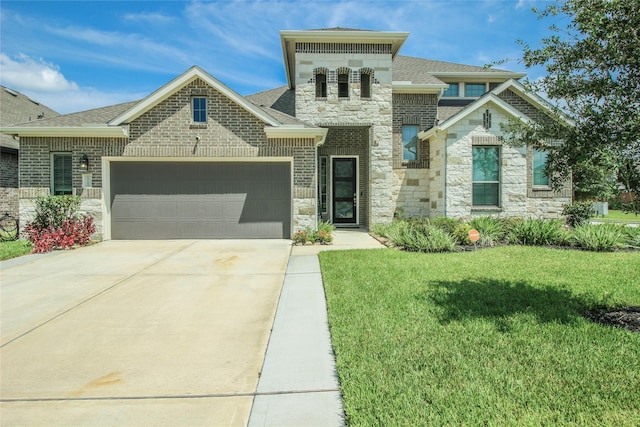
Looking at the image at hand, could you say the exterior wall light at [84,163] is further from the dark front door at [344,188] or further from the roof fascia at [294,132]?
the dark front door at [344,188]

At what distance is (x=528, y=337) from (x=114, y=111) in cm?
1318

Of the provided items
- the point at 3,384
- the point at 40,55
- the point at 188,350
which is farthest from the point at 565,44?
the point at 40,55

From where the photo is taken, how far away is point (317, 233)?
10734 millimetres

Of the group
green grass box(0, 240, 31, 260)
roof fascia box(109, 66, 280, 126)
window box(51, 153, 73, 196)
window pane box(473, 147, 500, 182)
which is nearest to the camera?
green grass box(0, 240, 31, 260)

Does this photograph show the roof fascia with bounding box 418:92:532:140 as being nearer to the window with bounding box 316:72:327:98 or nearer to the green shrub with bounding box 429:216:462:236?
the green shrub with bounding box 429:216:462:236

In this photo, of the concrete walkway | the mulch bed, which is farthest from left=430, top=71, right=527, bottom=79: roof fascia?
the concrete walkway

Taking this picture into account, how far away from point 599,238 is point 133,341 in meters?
10.5

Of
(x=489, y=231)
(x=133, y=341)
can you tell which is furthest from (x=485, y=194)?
(x=133, y=341)

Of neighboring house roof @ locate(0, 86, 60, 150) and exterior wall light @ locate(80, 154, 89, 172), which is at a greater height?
neighboring house roof @ locate(0, 86, 60, 150)

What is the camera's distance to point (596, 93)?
13.0ft

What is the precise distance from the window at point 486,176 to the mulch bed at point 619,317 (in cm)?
846

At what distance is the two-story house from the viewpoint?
432 inches

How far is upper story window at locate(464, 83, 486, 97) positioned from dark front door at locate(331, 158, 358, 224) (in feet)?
21.6

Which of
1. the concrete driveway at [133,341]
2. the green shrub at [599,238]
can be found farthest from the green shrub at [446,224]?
the concrete driveway at [133,341]
